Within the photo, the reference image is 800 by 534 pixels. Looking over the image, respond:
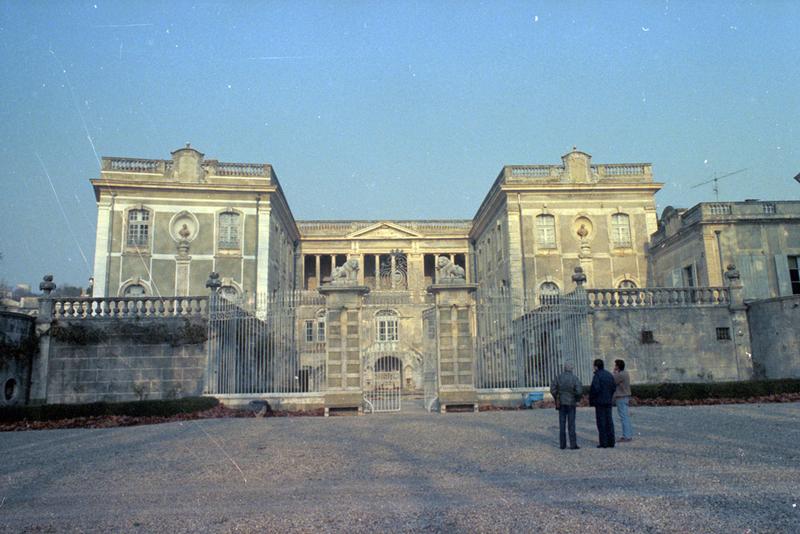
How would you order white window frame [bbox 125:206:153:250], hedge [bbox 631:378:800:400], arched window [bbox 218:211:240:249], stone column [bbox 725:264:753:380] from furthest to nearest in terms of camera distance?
arched window [bbox 218:211:240:249] < white window frame [bbox 125:206:153:250] < stone column [bbox 725:264:753:380] < hedge [bbox 631:378:800:400]

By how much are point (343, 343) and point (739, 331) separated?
1268cm

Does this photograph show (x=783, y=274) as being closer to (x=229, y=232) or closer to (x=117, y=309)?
(x=117, y=309)

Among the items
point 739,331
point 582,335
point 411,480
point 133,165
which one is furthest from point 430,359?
point 133,165

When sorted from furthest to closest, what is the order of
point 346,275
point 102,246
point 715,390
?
point 102,246 → point 346,275 → point 715,390

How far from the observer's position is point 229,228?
32812 millimetres

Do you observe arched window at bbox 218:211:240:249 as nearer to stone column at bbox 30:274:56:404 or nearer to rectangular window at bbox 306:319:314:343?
rectangular window at bbox 306:319:314:343

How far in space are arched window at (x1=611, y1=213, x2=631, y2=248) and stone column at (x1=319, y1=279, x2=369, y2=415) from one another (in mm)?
21442

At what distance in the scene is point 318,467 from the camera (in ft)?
25.0

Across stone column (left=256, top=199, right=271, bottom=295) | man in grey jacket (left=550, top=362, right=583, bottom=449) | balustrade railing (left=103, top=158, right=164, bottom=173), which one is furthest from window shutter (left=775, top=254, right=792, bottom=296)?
balustrade railing (left=103, top=158, right=164, bottom=173)

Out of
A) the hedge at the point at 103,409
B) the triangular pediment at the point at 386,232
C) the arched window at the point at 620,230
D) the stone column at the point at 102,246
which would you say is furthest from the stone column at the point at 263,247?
the arched window at the point at 620,230

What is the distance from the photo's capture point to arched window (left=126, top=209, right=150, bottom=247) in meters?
31.9

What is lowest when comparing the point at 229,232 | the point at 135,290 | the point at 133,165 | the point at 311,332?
the point at 311,332

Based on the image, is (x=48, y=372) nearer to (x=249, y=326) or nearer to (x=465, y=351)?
(x=249, y=326)

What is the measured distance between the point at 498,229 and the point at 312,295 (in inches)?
835
